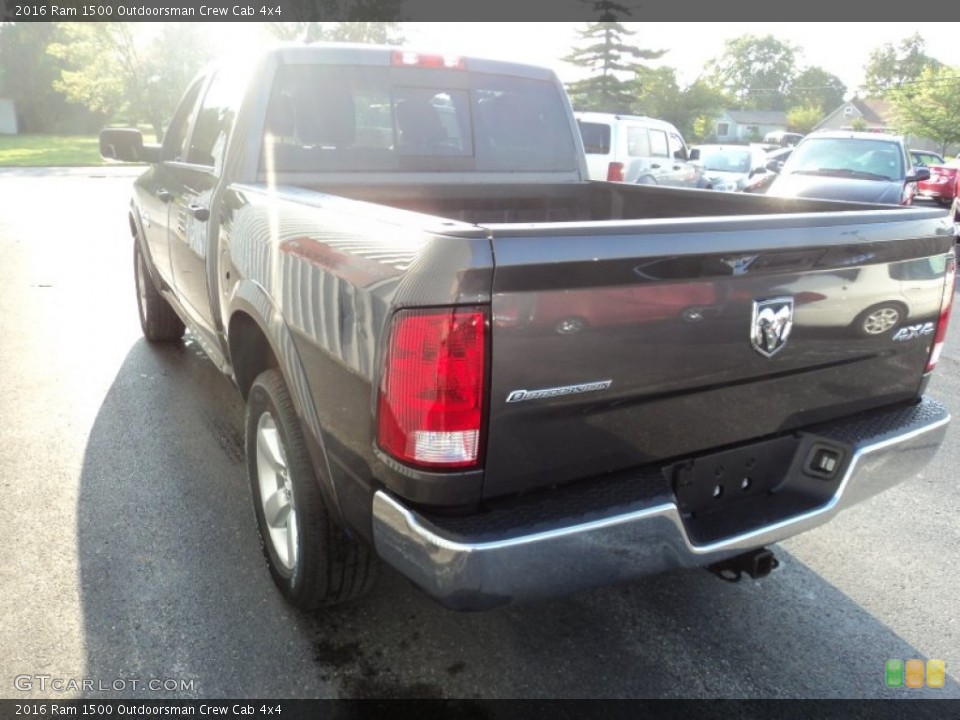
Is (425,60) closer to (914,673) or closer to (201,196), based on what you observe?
(201,196)

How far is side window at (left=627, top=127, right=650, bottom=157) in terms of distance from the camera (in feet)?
47.3

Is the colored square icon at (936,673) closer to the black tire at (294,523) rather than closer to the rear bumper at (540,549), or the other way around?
the rear bumper at (540,549)

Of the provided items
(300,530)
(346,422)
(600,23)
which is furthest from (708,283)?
(600,23)

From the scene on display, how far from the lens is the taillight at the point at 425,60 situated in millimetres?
3795

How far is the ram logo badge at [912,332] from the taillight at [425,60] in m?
2.45

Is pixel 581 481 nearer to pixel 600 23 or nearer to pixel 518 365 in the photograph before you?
pixel 518 365

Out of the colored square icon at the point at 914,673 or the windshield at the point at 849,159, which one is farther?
the windshield at the point at 849,159

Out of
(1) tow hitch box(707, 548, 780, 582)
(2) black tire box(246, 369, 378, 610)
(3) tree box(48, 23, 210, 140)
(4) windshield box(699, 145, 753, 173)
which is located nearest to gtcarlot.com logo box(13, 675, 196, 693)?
(2) black tire box(246, 369, 378, 610)

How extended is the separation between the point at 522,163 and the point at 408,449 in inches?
106

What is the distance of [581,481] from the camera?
2156 millimetres

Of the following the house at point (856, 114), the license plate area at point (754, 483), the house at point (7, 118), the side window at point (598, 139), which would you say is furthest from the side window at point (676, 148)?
the house at point (856, 114)

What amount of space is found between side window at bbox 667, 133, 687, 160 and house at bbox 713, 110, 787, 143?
236 ft

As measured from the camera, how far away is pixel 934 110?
1789 inches

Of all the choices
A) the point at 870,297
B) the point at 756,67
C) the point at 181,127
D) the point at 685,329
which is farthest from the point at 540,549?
the point at 756,67
